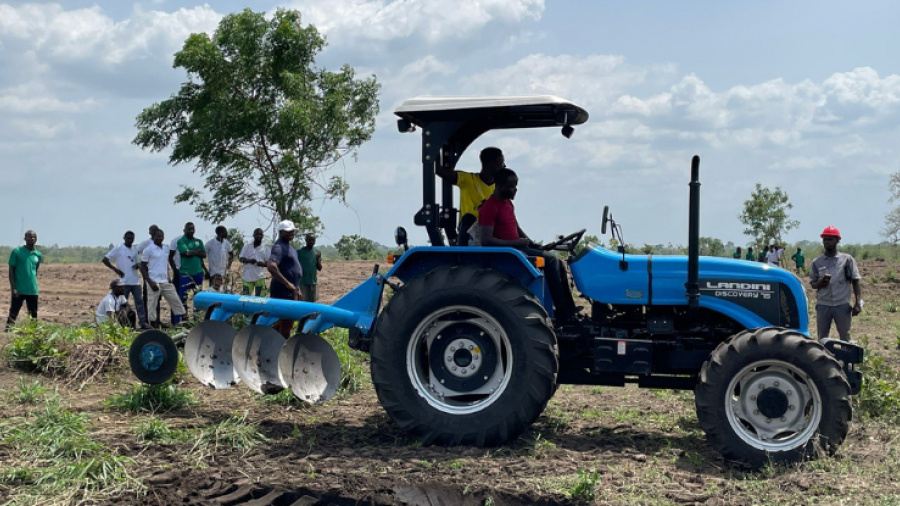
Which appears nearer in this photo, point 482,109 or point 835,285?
point 482,109

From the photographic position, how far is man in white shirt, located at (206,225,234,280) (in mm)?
13438

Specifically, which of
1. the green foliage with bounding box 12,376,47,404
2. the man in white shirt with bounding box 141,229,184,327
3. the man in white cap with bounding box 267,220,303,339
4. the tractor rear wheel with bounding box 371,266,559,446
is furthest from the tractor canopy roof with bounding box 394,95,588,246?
the man in white shirt with bounding box 141,229,184,327

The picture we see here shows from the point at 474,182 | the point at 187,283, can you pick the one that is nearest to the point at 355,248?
the point at 187,283

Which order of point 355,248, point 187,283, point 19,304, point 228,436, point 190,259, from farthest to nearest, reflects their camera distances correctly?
point 355,248 → point 187,283 → point 190,259 → point 19,304 → point 228,436

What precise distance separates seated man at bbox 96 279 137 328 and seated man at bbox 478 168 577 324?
5.88 metres

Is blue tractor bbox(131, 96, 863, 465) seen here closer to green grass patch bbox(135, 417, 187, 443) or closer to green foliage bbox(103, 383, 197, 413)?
green grass patch bbox(135, 417, 187, 443)

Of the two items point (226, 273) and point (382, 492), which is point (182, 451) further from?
point (226, 273)

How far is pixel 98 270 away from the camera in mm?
31266

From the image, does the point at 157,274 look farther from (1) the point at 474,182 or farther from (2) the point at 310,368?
(1) the point at 474,182

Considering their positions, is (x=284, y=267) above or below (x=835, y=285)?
above

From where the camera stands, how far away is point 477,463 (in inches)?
234

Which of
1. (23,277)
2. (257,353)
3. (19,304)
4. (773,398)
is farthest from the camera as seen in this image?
(19,304)

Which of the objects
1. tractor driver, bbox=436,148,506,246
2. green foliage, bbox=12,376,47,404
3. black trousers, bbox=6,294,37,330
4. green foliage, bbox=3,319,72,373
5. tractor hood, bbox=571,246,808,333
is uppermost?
tractor driver, bbox=436,148,506,246

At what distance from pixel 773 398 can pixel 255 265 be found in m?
8.40
